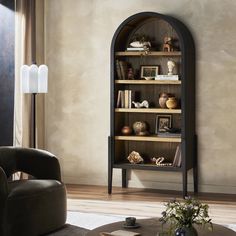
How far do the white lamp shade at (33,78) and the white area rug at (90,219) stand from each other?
1.34 meters

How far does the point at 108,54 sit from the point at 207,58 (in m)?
1.19

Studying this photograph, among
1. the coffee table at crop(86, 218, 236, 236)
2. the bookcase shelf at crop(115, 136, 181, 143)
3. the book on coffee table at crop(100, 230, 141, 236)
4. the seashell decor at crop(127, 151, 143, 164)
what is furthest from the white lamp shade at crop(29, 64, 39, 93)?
the book on coffee table at crop(100, 230, 141, 236)

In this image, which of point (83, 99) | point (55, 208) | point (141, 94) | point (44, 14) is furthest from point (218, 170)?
point (44, 14)

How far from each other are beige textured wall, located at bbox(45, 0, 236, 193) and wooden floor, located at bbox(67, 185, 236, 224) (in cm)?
23

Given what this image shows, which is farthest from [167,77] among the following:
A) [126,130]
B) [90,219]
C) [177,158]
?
[90,219]

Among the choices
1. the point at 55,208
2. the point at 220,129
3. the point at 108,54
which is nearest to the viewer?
the point at 55,208

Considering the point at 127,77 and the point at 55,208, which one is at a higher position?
the point at 127,77

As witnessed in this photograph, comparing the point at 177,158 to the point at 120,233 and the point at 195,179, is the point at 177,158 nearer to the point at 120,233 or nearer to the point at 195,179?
the point at 195,179

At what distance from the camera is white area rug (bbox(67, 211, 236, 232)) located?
4953 mm

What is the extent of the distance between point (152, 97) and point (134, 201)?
1283mm

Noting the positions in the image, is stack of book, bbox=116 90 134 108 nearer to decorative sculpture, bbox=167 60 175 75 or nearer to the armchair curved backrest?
decorative sculpture, bbox=167 60 175 75

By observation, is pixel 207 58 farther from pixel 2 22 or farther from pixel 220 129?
pixel 2 22

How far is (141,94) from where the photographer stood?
6.67m

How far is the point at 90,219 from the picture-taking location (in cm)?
515
